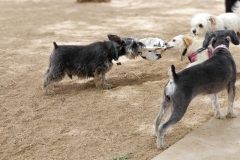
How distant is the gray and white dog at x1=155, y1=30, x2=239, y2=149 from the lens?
13.6 ft

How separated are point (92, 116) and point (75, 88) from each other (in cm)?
111

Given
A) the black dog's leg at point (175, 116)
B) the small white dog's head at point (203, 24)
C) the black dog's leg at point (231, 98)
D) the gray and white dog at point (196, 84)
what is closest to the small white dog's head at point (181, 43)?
the small white dog's head at point (203, 24)

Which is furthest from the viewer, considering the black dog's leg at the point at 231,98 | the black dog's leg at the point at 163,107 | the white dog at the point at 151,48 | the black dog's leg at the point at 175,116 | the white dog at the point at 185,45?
the white dog at the point at 185,45

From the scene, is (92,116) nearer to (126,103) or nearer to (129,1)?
(126,103)

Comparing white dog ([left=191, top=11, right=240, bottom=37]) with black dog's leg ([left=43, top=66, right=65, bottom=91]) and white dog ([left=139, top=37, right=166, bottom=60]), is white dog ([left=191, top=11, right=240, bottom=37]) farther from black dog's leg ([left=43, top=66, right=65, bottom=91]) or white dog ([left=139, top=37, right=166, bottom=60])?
black dog's leg ([left=43, top=66, right=65, bottom=91])

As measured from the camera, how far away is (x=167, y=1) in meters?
12.7

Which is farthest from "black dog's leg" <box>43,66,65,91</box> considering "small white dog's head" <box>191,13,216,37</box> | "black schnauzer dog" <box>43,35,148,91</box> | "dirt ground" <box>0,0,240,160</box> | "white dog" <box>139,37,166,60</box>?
"small white dog's head" <box>191,13,216,37</box>

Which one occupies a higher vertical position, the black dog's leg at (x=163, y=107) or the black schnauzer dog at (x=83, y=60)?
the black schnauzer dog at (x=83, y=60)

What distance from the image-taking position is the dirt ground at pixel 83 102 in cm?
452

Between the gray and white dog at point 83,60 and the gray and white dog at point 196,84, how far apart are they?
163 centimetres

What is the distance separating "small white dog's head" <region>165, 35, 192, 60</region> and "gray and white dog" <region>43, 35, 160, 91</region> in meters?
1.18

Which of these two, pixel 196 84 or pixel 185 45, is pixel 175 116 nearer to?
pixel 196 84

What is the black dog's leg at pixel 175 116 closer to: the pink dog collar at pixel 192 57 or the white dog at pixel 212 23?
the pink dog collar at pixel 192 57

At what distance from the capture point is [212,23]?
7480mm
